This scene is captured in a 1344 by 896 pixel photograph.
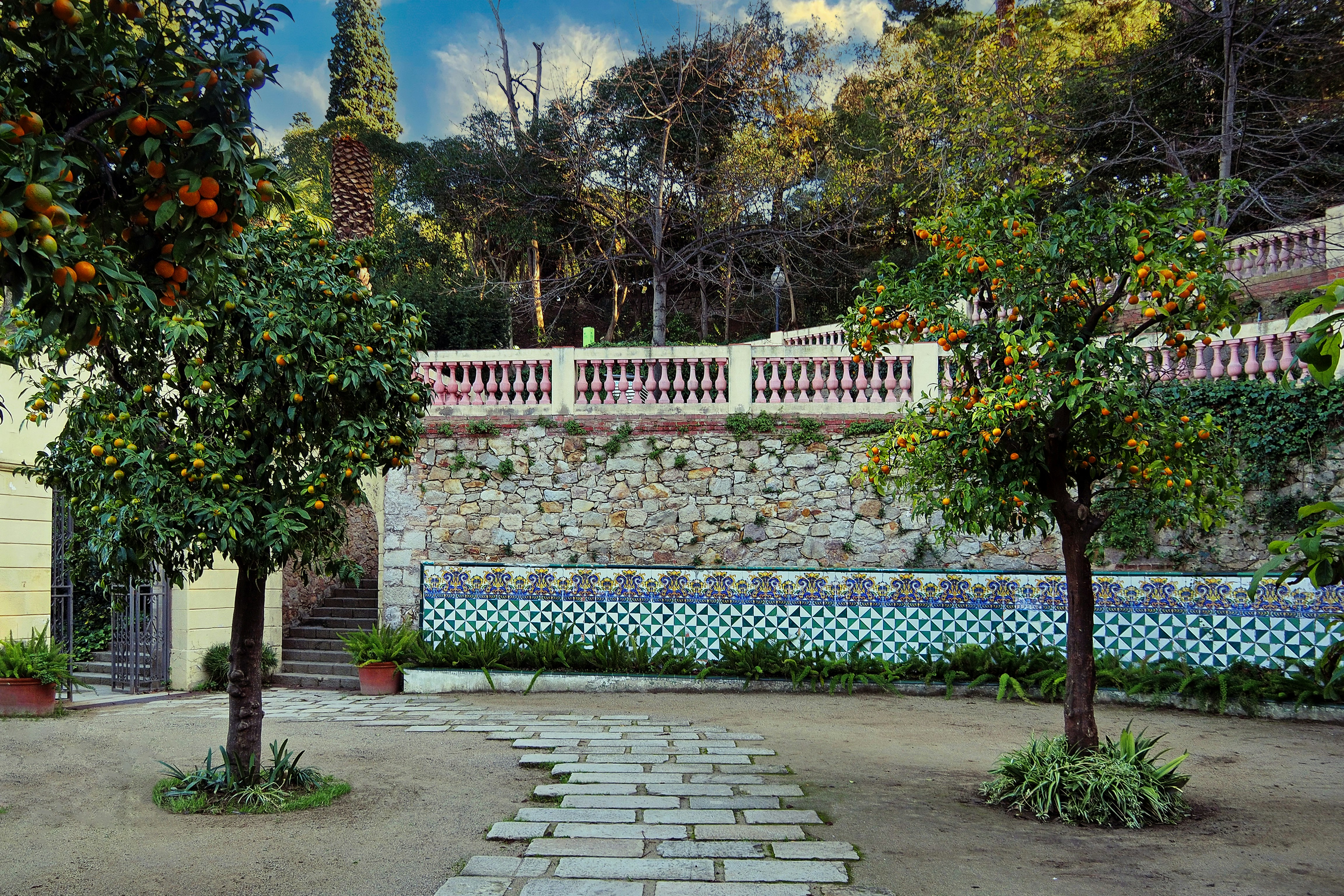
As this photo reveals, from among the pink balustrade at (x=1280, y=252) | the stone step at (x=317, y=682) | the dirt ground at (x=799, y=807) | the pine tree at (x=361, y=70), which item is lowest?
the stone step at (x=317, y=682)

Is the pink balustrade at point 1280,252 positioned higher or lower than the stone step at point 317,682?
higher

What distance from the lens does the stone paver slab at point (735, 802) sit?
5227mm

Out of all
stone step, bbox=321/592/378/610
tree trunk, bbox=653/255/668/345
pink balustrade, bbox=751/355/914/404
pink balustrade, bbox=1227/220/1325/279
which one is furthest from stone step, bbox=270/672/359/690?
pink balustrade, bbox=1227/220/1325/279

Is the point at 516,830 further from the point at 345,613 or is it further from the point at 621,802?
the point at 345,613

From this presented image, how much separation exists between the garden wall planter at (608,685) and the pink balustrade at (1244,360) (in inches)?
169

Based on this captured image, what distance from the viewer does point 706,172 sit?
50.9 feet

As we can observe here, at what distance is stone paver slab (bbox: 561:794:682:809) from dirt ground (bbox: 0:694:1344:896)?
393 millimetres

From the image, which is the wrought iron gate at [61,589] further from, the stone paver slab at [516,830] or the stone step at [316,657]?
the stone paver slab at [516,830]

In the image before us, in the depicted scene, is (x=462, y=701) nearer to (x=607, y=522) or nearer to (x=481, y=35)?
(x=607, y=522)

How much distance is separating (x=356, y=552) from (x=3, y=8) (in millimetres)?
15434

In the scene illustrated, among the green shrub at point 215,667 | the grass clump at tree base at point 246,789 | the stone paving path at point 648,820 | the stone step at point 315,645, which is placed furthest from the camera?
the stone step at point 315,645

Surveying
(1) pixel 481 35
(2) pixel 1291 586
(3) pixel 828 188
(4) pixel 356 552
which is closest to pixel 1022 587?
(2) pixel 1291 586

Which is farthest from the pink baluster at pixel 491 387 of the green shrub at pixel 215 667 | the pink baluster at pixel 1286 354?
the pink baluster at pixel 1286 354

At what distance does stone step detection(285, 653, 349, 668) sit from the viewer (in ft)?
37.7
